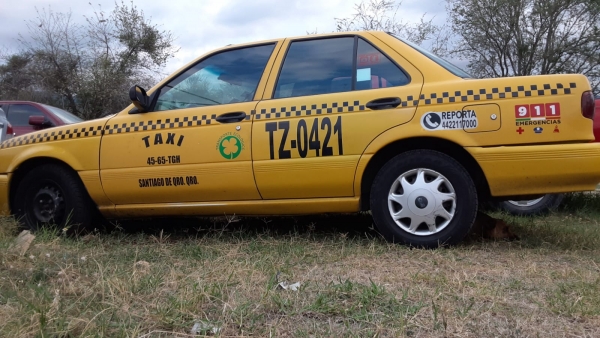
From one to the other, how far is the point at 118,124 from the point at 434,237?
2.49 m

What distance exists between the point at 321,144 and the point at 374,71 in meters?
0.65

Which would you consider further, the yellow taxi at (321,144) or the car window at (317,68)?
the car window at (317,68)

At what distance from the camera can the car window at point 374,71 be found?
3.53m

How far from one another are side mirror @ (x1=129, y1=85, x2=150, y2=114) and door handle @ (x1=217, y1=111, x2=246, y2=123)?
65 centimetres

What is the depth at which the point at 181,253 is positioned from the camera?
11.2 ft

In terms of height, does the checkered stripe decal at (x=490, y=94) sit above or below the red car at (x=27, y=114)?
below

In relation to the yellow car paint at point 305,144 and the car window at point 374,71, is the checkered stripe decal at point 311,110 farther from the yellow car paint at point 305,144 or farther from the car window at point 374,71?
the car window at point 374,71

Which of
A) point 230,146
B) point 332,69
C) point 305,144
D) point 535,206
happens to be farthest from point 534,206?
point 230,146

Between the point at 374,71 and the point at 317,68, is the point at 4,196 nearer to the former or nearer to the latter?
the point at 317,68

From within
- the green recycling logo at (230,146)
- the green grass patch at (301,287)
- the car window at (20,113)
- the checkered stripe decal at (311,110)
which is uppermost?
the car window at (20,113)

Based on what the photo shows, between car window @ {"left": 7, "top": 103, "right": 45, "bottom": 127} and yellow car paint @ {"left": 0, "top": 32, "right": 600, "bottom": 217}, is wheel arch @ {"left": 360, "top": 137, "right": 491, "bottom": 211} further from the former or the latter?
car window @ {"left": 7, "top": 103, "right": 45, "bottom": 127}

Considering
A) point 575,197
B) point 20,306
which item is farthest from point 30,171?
point 575,197

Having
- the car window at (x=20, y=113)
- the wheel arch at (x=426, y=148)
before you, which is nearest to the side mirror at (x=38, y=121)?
the car window at (x=20, y=113)

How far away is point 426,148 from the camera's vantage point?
3486 millimetres
